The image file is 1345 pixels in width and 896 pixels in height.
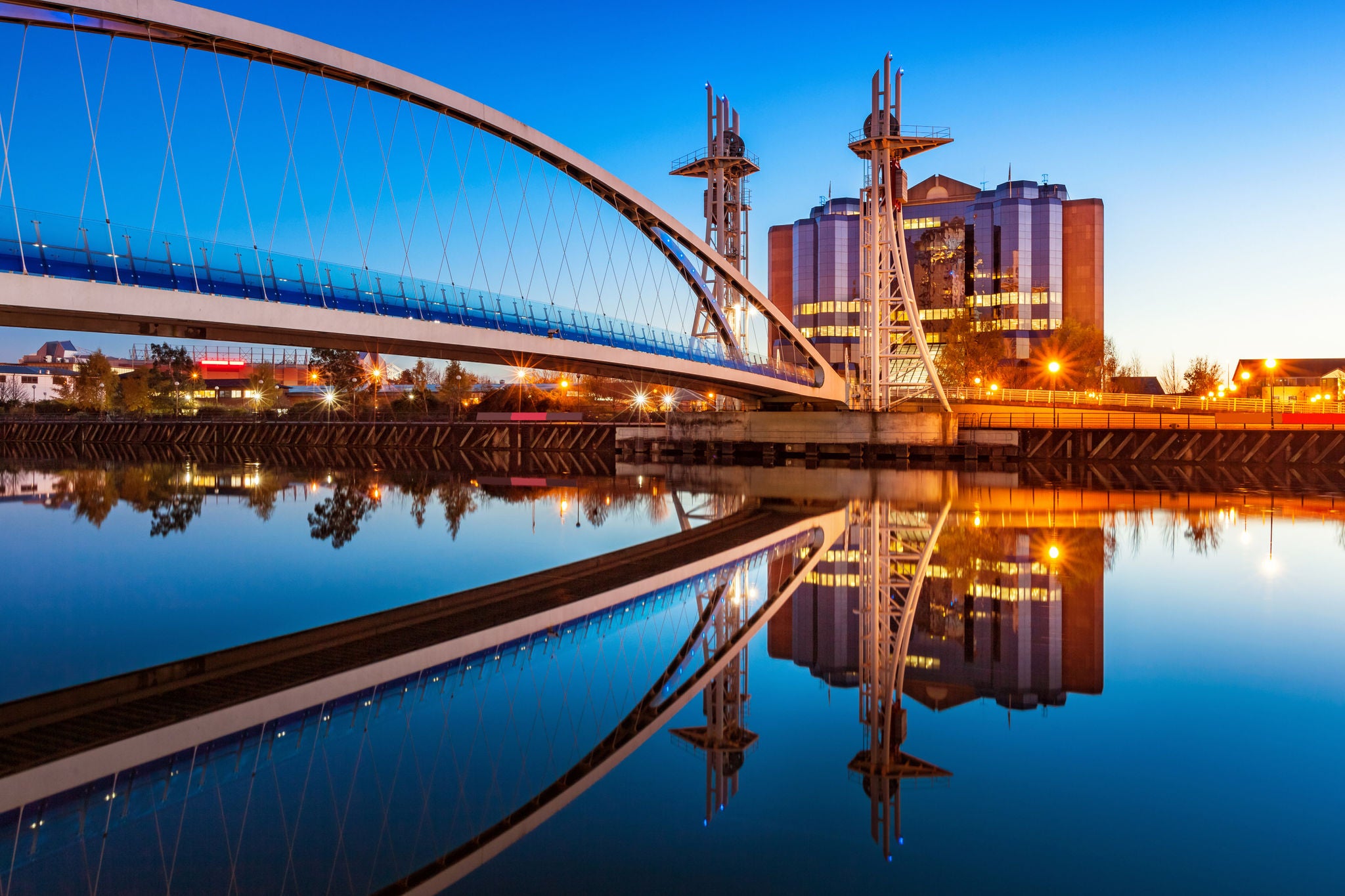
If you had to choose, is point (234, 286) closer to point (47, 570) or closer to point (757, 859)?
point (47, 570)

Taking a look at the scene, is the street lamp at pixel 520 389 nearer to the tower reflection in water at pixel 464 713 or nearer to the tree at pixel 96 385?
the tree at pixel 96 385

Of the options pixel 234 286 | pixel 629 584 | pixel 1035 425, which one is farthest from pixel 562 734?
pixel 1035 425

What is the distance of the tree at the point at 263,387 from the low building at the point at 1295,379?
311ft

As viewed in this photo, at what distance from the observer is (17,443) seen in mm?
72812

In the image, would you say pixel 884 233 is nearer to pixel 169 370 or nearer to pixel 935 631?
pixel 935 631

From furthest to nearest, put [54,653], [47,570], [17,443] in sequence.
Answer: [17,443]
[47,570]
[54,653]

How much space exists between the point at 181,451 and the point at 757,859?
6420cm

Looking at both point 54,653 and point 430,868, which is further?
point 54,653

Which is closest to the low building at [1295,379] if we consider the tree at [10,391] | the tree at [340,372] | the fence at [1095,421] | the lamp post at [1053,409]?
the lamp post at [1053,409]

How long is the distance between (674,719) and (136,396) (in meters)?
103

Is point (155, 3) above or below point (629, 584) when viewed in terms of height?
above

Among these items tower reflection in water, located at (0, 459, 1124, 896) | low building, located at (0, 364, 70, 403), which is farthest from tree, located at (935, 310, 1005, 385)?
low building, located at (0, 364, 70, 403)

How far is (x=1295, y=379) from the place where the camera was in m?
103

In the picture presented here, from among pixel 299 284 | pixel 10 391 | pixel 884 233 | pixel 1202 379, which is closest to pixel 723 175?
pixel 884 233
